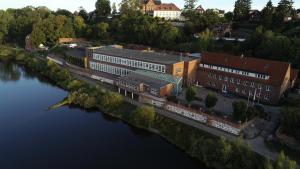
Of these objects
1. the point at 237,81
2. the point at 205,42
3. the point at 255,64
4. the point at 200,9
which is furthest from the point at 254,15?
the point at 237,81

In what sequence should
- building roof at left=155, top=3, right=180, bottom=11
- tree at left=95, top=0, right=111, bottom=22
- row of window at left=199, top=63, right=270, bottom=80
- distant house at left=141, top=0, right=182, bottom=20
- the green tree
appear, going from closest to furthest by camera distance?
row of window at left=199, top=63, right=270, bottom=80 < the green tree < distant house at left=141, top=0, right=182, bottom=20 < building roof at left=155, top=3, right=180, bottom=11 < tree at left=95, top=0, right=111, bottom=22

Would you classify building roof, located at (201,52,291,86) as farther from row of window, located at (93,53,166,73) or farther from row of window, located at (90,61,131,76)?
row of window, located at (90,61,131,76)

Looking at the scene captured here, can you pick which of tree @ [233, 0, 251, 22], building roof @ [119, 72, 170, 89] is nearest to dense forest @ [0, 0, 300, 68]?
tree @ [233, 0, 251, 22]

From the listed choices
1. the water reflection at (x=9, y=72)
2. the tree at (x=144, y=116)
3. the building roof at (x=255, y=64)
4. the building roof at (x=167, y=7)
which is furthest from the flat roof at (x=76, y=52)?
the building roof at (x=167, y=7)

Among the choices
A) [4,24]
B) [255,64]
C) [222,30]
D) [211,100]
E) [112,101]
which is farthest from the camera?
[4,24]

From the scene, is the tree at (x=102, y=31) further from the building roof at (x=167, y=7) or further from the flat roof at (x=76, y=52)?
the building roof at (x=167, y=7)

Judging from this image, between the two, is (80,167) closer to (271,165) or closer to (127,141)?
(127,141)

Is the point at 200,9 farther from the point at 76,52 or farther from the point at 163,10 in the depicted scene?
the point at 76,52
